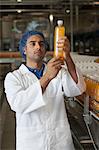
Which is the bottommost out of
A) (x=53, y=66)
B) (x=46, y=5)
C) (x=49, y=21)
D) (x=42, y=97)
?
(x=42, y=97)

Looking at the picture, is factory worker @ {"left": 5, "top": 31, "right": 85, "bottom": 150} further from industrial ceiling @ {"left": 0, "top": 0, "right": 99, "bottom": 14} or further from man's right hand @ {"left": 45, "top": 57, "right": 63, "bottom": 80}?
industrial ceiling @ {"left": 0, "top": 0, "right": 99, "bottom": 14}

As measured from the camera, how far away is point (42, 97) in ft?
3.83

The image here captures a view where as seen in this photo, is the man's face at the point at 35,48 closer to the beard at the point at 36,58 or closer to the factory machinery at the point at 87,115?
the beard at the point at 36,58

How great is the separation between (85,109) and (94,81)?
0.12m

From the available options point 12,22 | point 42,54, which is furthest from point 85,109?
point 12,22

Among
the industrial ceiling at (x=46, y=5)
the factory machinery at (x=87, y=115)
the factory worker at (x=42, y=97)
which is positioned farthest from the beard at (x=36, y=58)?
the industrial ceiling at (x=46, y=5)

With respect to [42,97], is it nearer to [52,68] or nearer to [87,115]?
[52,68]

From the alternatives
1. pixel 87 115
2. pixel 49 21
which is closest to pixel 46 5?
pixel 49 21

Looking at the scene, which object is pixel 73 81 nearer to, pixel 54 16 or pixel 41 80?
pixel 41 80

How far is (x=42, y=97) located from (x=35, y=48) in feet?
0.57

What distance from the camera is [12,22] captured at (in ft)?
21.1

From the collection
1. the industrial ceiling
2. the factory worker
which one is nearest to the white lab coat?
the factory worker

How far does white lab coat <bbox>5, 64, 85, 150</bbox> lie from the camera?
1.21 m

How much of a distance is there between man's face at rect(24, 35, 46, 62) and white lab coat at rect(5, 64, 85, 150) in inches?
2.2
